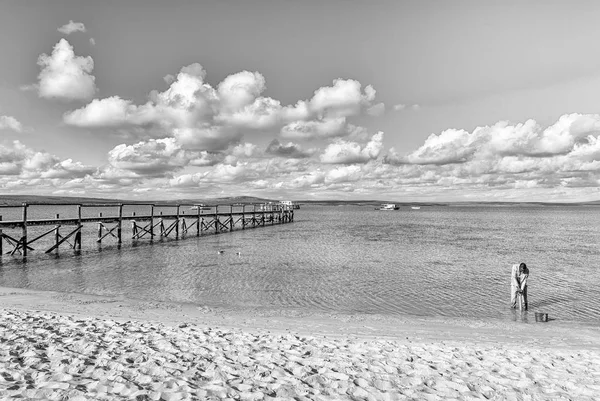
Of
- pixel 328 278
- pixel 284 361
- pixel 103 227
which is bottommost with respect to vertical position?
pixel 328 278

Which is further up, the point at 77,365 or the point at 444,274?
the point at 77,365

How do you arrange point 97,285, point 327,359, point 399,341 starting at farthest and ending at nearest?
point 97,285 → point 399,341 → point 327,359

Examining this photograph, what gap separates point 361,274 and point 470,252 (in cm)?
Answer: 1447

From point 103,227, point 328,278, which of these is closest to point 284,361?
point 328,278

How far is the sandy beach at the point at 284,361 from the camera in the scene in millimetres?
5461

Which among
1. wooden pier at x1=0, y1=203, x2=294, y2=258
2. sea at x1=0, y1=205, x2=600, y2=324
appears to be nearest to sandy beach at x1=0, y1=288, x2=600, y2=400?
sea at x1=0, y1=205, x2=600, y2=324

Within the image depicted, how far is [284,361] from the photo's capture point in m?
6.88

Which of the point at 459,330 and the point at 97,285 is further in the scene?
the point at 97,285

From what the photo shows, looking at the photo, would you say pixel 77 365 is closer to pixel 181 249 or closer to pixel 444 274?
pixel 444 274

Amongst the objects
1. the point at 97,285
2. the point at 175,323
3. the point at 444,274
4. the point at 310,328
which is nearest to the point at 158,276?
the point at 97,285

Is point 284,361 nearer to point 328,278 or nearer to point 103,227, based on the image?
point 328,278

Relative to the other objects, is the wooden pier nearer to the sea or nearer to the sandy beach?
the sea

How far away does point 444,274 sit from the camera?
67.7 feet

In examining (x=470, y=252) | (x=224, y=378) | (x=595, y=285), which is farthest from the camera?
(x=470, y=252)
